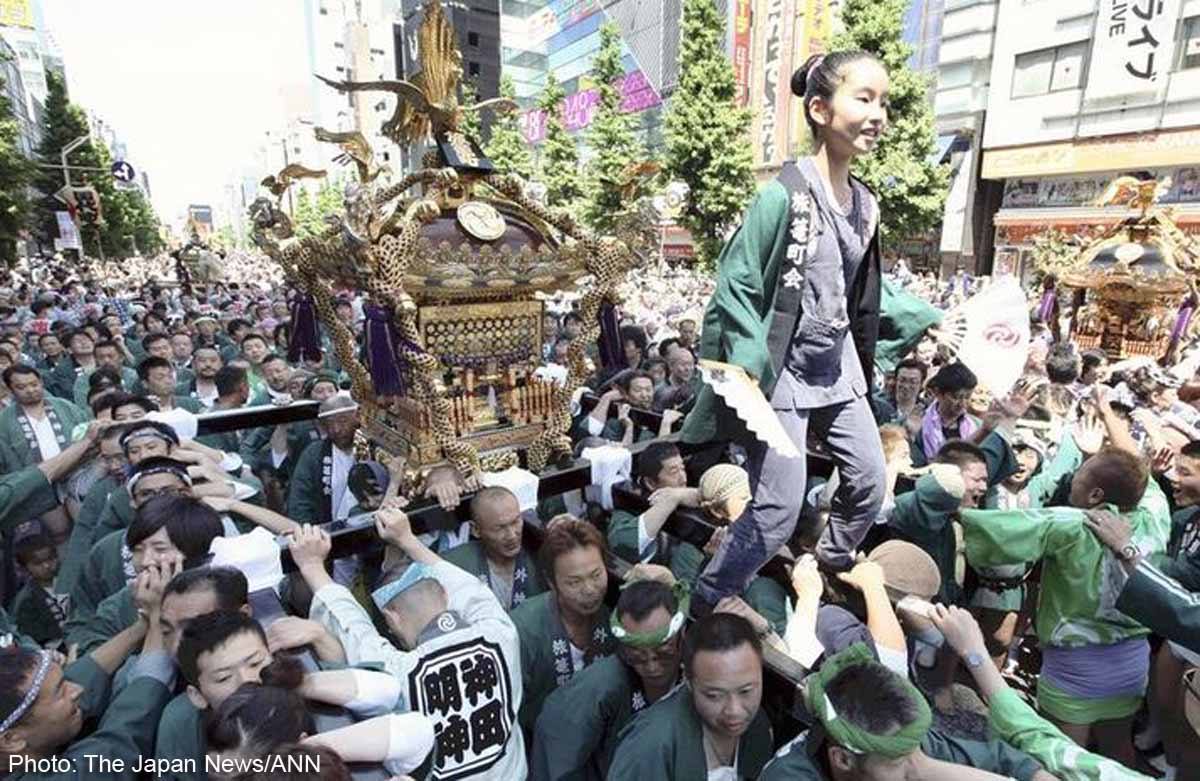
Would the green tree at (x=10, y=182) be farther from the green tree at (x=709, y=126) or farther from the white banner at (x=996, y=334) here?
the white banner at (x=996, y=334)

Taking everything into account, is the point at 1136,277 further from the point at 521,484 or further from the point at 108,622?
the point at 108,622

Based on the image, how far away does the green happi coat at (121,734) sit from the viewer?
180 cm

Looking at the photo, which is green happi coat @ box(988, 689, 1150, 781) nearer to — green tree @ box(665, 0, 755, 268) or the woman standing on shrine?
the woman standing on shrine

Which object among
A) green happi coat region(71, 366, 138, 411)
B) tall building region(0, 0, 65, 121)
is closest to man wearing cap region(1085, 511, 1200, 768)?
green happi coat region(71, 366, 138, 411)

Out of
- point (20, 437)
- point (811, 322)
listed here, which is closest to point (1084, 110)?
point (811, 322)

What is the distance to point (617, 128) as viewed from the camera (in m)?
24.5

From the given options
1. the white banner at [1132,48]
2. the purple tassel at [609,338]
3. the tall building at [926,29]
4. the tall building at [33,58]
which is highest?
the tall building at [33,58]

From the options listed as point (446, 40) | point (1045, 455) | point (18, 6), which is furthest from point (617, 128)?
point (18, 6)

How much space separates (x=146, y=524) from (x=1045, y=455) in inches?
203

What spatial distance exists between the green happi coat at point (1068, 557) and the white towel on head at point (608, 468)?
1.63m

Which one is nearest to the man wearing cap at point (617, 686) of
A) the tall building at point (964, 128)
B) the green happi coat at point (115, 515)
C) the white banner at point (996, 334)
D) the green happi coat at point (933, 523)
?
the green happi coat at point (933, 523)

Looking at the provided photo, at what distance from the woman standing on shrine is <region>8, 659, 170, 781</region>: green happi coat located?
1.77 m

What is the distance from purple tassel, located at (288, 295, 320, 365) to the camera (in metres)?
5.38

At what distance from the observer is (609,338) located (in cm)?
A: 559
